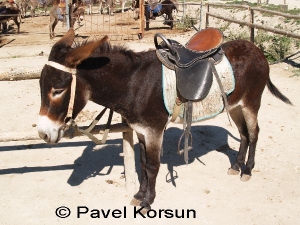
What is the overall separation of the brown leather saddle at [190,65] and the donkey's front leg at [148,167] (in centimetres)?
49

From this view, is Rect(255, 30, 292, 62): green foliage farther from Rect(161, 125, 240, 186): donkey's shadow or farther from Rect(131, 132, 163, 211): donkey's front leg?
Rect(131, 132, 163, 211): donkey's front leg

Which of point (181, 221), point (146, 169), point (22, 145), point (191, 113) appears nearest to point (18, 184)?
point (22, 145)

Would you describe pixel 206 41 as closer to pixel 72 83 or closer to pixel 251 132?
pixel 251 132

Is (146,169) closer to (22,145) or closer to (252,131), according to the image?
(252,131)

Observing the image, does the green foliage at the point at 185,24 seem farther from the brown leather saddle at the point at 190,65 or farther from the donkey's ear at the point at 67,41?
the donkey's ear at the point at 67,41

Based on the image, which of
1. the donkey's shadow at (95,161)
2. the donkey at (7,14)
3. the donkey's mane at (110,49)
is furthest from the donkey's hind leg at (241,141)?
the donkey at (7,14)

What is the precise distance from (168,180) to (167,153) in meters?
0.69

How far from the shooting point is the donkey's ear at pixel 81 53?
2551mm

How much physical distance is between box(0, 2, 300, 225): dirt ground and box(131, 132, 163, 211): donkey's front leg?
0.11 metres

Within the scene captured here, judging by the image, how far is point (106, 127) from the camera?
343 centimetres

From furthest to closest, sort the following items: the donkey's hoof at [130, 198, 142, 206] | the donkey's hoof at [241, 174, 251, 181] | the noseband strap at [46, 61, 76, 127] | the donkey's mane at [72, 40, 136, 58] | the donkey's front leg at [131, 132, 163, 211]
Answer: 1. the donkey's hoof at [241, 174, 251, 181]
2. the donkey's hoof at [130, 198, 142, 206]
3. the donkey's front leg at [131, 132, 163, 211]
4. the donkey's mane at [72, 40, 136, 58]
5. the noseband strap at [46, 61, 76, 127]

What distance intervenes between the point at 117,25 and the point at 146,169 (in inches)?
532

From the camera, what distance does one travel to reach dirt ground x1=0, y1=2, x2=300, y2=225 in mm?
3434

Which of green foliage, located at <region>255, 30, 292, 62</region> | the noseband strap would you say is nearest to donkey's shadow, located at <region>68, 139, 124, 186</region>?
the noseband strap
